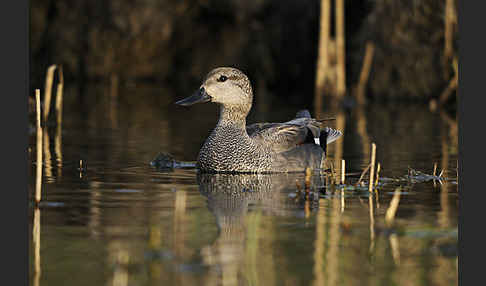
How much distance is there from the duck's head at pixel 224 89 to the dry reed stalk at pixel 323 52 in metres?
9.40

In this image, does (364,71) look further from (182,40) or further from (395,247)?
(395,247)

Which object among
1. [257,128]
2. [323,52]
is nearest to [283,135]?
[257,128]

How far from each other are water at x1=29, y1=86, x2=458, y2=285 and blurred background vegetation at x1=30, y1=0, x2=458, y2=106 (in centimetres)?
1444

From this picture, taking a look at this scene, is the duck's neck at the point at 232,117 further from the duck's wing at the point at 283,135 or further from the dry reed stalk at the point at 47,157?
the dry reed stalk at the point at 47,157

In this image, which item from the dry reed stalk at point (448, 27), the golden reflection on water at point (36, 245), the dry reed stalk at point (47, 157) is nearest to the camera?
the golden reflection on water at point (36, 245)

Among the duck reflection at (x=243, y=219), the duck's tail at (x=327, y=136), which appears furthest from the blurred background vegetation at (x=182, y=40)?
the duck reflection at (x=243, y=219)

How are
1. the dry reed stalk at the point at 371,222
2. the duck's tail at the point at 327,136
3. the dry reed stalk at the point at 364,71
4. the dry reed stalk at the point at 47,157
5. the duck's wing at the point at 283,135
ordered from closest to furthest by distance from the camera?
the dry reed stalk at the point at 371,222 → the dry reed stalk at the point at 47,157 → the duck's wing at the point at 283,135 → the duck's tail at the point at 327,136 → the dry reed stalk at the point at 364,71

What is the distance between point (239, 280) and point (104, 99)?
16977 mm

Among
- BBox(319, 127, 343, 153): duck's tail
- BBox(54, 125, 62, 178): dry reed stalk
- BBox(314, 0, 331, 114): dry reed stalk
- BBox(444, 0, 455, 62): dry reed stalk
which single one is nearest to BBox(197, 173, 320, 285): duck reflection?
BBox(319, 127, 343, 153): duck's tail

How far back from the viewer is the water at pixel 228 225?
530 cm

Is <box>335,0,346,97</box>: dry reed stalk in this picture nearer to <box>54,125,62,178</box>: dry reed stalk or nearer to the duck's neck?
<box>54,125,62,178</box>: dry reed stalk

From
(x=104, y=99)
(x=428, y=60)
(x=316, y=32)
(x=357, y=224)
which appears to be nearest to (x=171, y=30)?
(x=316, y=32)

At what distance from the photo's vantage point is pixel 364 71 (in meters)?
21.2

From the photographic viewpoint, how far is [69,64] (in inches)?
1123
